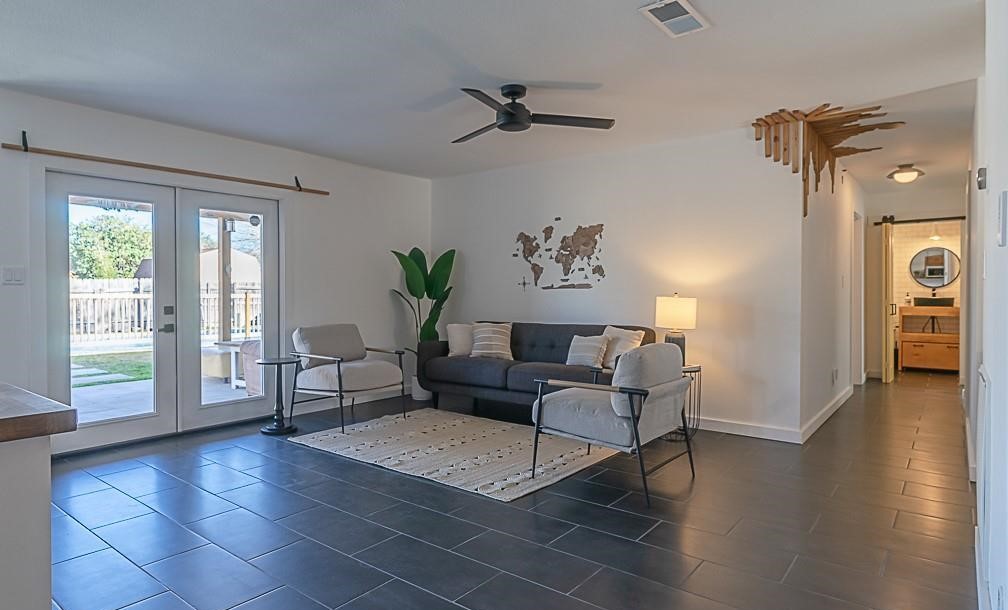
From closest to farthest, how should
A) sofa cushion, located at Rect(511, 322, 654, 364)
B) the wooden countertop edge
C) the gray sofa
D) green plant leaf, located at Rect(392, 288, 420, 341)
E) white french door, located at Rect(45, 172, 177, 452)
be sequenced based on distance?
the wooden countertop edge → white french door, located at Rect(45, 172, 177, 452) → the gray sofa → sofa cushion, located at Rect(511, 322, 654, 364) → green plant leaf, located at Rect(392, 288, 420, 341)

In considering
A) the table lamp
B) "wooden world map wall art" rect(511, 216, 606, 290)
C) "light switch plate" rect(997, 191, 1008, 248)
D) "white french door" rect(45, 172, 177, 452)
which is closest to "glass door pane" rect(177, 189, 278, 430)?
"white french door" rect(45, 172, 177, 452)

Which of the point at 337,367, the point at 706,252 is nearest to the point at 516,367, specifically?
the point at 337,367

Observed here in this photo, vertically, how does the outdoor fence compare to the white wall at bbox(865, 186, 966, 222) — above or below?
below

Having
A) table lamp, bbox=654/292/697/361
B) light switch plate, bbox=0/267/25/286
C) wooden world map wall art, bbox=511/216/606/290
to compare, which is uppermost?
wooden world map wall art, bbox=511/216/606/290

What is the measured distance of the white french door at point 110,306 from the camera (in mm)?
4164

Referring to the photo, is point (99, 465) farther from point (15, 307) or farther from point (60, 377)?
point (15, 307)

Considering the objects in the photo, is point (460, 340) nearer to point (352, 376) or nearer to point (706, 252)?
point (352, 376)

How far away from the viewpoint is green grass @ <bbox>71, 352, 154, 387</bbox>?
4.29 meters

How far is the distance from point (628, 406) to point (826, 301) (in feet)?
10.8

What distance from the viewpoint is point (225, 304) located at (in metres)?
5.15

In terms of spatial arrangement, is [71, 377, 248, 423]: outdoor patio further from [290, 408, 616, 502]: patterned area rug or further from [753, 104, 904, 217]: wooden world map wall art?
[753, 104, 904, 217]: wooden world map wall art

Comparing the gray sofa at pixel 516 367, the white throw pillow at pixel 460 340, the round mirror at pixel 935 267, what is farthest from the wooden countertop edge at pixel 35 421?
the round mirror at pixel 935 267

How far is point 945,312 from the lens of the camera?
27.3ft

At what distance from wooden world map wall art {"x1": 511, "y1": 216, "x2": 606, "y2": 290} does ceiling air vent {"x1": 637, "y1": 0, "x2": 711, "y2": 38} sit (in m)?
2.76
